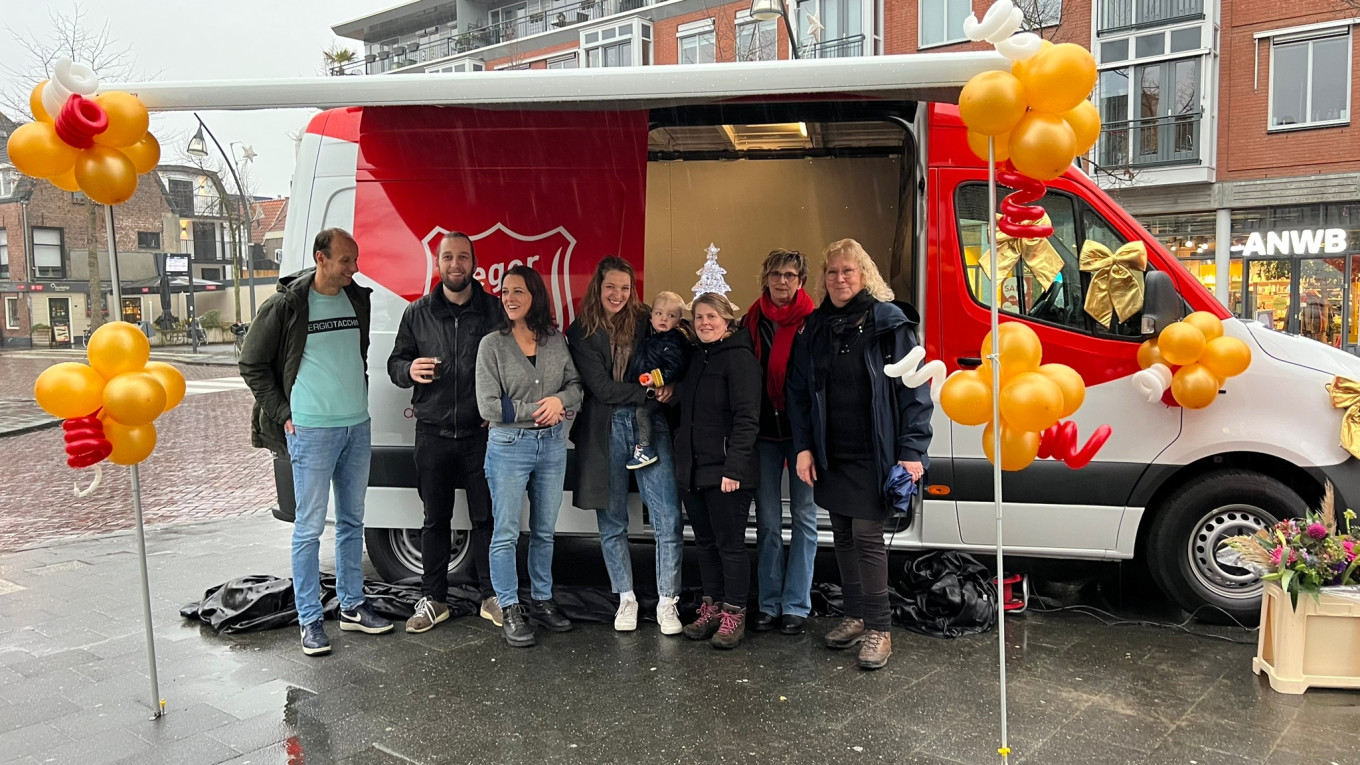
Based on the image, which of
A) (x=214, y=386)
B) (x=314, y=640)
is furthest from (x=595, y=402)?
(x=214, y=386)

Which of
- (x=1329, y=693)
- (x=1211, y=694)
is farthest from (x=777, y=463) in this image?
(x=1329, y=693)

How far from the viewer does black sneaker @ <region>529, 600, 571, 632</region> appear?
4.82 metres

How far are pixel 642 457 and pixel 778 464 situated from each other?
0.70 metres

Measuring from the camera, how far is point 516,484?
462cm

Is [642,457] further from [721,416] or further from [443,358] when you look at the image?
[443,358]

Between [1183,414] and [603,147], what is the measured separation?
3.26m

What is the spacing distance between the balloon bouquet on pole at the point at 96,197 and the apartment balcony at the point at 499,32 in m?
30.7

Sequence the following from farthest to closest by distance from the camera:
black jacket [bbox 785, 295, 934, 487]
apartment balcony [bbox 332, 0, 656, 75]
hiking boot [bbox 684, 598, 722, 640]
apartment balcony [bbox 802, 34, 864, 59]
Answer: apartment balcony [bbox 332, 0, 656, 75] < apartment balcony [bbox 802, 34, 864, 59] < hiking boot [bbox 684, 598, 722, 640] < black jacket [bbox 785, 295, 934, 487]

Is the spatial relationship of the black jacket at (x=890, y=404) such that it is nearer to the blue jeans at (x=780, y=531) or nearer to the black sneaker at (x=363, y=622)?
the blue jeans at (x=780, y=531)

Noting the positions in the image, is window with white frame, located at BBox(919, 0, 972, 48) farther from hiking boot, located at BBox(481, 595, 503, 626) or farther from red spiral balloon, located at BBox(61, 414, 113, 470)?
red spiral balloon, located at BBox(61, 414, 113, 470)

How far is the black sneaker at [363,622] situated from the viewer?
4805mm

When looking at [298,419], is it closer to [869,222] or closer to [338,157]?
[338,157]

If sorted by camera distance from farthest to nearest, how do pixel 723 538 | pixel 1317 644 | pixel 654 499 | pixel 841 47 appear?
pixel 841 47, pixel 654 499, pixel 723 538, pixel 1317 644

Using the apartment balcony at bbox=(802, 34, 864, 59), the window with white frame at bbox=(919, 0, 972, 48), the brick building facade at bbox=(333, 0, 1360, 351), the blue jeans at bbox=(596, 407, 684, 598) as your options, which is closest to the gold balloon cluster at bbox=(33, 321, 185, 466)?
the blue jeans at bbox=(596, 407, 684, 598)
